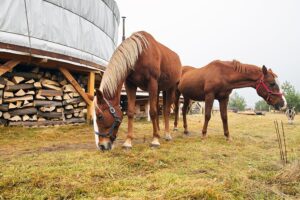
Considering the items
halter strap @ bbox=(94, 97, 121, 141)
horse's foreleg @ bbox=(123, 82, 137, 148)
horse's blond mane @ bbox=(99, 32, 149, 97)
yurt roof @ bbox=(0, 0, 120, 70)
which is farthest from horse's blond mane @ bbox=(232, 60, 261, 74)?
yurt roof @ bbox=(0, 0, 120, 70)

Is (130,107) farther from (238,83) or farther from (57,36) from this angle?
(57,36)

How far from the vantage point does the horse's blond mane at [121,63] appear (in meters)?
4.36

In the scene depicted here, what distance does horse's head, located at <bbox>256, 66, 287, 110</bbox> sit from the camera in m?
6.19

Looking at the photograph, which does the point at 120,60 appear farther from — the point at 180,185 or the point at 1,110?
the point at 1,110

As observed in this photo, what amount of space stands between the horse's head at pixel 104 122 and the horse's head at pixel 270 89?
366 cm

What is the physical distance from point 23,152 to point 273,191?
3903 mm

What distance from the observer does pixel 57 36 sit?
7.68 metres

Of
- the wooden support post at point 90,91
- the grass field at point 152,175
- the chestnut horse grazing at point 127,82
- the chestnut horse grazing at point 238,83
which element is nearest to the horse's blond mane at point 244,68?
the chestnut horse grazing at point 238,83

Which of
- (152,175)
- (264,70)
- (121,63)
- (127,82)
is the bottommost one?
(152,175)

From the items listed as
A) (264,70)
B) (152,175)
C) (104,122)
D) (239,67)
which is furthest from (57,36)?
(152,175)

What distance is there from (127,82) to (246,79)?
2.89 metres

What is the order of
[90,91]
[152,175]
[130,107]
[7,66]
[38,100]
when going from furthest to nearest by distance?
[90,91]
[38,100]
[7,66]
[130,107]
[152,175]

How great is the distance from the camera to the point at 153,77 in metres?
4.95

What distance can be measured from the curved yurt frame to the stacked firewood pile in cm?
23
